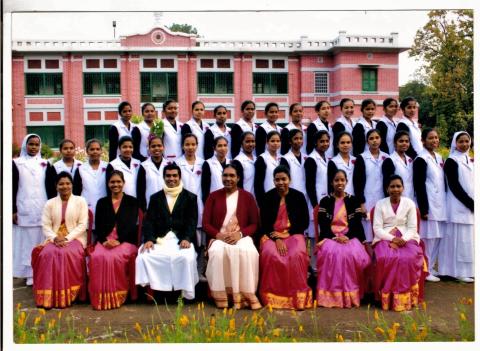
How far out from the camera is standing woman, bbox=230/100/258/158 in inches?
246

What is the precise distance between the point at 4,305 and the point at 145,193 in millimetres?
1751

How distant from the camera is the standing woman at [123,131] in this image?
6156 millimetres

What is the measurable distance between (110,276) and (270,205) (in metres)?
1.62

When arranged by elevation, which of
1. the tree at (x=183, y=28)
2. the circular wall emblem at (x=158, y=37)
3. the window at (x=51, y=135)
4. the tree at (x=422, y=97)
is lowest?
the window at (x=51, y=135)

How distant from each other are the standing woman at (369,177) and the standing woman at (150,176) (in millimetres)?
2002

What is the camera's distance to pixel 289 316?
16.4ft

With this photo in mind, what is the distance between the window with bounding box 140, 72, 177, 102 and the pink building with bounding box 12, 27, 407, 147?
0.04 ft

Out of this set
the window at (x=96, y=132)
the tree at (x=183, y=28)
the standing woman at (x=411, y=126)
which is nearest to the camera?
the tree at (x=183, y=28)

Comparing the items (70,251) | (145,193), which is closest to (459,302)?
(145,193)

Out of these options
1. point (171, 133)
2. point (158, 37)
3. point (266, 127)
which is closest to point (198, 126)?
point (171, 133)

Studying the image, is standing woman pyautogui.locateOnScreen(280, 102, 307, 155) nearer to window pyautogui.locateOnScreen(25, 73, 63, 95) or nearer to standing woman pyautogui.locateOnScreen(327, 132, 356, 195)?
standing woman pyautogui.locateOnScreen(327, 132, 356, 195)

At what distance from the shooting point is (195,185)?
5.93m

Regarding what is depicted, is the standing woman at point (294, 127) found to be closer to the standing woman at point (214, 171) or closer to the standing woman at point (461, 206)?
the standing woman at point (214, 171)

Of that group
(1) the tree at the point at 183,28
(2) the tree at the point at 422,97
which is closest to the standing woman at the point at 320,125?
(2) the tree at the point at 422,97
